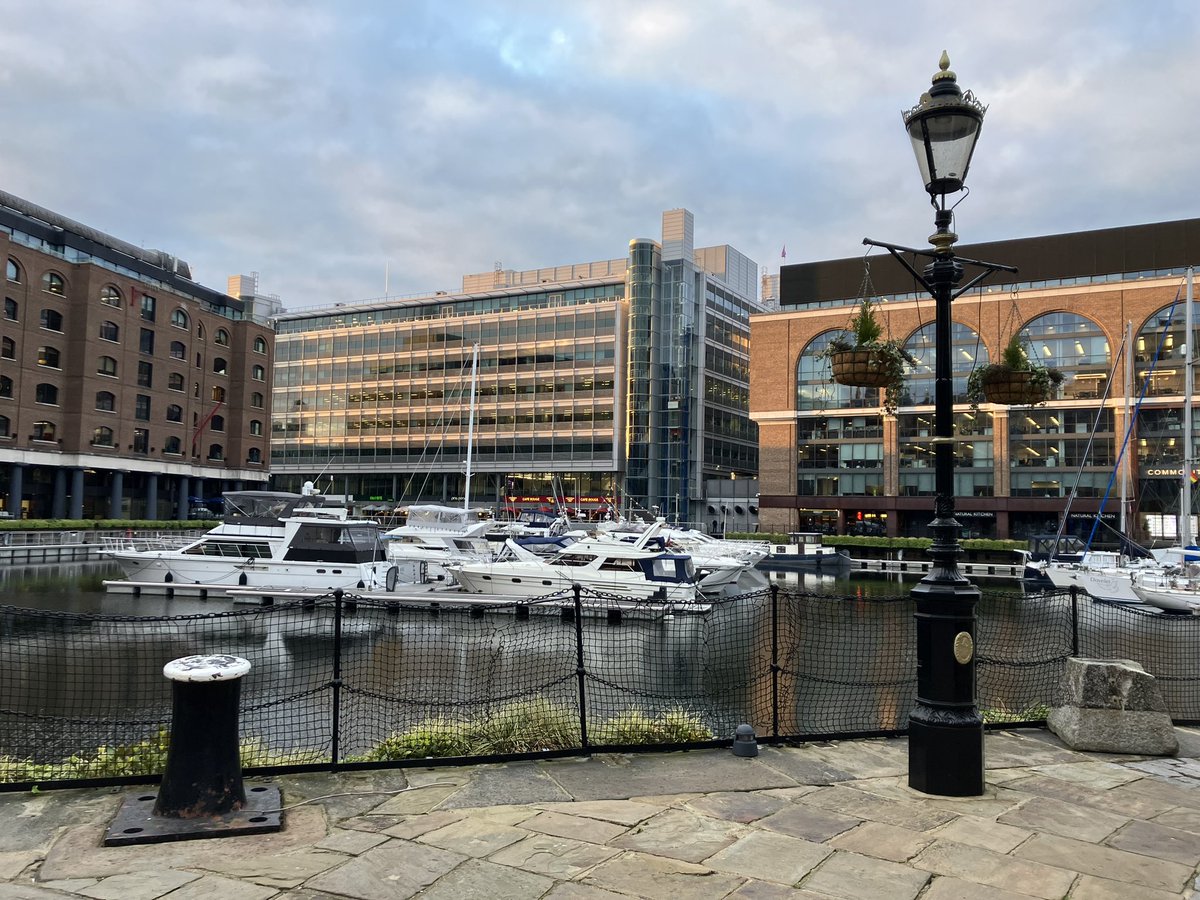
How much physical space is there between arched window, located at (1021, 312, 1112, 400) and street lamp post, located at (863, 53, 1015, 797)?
61.7 m

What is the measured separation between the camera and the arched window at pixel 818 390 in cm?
6950

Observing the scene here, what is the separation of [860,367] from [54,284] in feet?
228

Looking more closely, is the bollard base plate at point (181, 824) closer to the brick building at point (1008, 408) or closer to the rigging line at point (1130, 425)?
the rigging line at point (1130, 425)

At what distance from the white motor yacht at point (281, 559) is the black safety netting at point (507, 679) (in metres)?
3.04

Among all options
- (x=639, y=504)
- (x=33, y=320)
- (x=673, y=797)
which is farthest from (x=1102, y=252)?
(x=33, y=320)

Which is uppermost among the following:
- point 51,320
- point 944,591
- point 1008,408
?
point 51,320

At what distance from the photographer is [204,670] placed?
5.65m

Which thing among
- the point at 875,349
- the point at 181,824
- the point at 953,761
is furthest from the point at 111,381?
the point at 953,761

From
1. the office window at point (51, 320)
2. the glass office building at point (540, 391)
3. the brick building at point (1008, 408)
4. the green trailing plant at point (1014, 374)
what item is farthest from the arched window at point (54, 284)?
the green trailing plant at point (1014, 374)

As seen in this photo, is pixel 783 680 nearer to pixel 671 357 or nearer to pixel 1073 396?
pixel 1073 396

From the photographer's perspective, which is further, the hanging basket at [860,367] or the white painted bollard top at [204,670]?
the hanging basket at [860,367]

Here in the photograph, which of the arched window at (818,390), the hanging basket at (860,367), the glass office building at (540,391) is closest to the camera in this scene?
the hanging basket at (860,367)

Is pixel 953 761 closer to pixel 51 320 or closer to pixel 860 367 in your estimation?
pixel 860 367

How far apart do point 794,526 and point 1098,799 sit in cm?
6590
